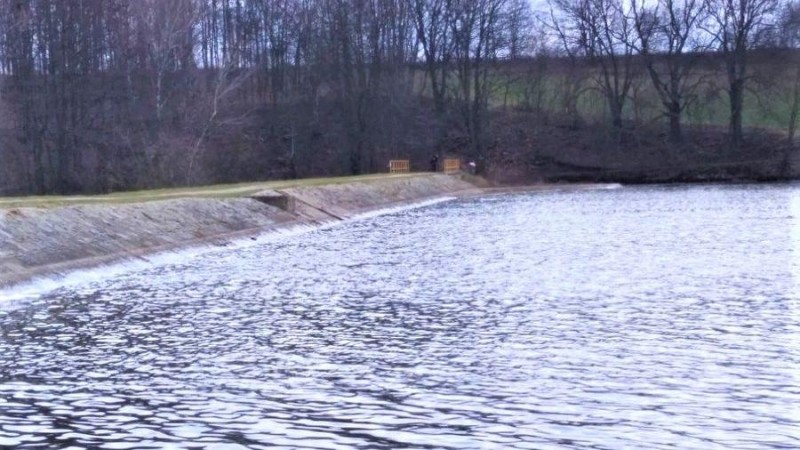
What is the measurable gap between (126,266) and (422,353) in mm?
16544

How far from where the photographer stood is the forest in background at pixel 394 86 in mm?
71562

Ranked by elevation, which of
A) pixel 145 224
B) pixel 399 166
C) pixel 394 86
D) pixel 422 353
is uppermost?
pixel 394 86

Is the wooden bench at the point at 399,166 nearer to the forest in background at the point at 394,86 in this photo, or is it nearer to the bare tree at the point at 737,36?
the forest in background at the point at 394,86

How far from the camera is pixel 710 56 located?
309ft

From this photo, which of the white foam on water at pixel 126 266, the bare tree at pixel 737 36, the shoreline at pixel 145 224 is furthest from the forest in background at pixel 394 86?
the white foam on water at pixel 126 266

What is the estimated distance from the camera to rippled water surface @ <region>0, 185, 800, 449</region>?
12.2m

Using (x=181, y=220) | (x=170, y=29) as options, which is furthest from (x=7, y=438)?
(x=170, y=29)

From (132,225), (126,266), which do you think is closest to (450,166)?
(132,225)

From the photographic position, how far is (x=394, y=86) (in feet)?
298

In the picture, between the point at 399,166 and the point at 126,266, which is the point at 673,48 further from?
the point at 126,266

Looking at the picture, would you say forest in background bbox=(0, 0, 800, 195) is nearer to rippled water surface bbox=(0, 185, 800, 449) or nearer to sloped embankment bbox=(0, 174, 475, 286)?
sloped embankment bbox=(0, 174, 475, 286)

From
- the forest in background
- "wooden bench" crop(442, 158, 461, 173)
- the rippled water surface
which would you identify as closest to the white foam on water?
the rippled water surface

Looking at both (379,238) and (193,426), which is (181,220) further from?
(193,426)

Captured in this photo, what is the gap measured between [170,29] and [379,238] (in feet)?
118
